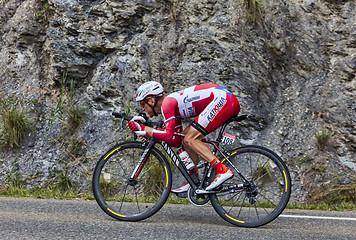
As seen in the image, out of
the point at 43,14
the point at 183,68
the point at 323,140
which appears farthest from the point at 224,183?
the point at 43,14

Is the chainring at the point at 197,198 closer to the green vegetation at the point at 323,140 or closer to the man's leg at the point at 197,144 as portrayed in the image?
the man's leg at the point at 197,144

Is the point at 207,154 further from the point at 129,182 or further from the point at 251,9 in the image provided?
the point at 251,9

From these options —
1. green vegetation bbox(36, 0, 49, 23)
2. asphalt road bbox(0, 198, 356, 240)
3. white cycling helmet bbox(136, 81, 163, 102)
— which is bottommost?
asphalt road bbox(0, 198, 356, 240)

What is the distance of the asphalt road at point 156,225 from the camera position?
4.10 metres

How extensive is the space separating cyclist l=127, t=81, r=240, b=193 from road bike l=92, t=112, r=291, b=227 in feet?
0.42

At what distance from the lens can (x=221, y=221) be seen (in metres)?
4.91

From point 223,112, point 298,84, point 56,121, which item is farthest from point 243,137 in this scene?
point 56,121

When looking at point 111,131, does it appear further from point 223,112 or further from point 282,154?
point 223,112

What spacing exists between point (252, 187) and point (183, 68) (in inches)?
183

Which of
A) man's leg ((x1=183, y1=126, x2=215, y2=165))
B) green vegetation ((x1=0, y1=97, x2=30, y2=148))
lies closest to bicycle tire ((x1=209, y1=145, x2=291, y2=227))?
man's leg ((x1=183, y1=126, x2=215, y2=165))

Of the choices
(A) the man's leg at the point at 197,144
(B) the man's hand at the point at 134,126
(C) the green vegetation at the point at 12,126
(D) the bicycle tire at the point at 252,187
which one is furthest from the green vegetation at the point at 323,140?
(C) the green vegetation at the point at 12,126

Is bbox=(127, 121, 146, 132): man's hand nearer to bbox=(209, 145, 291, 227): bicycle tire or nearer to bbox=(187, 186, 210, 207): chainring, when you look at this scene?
bbox=(187, 186, 210, 207): chainring

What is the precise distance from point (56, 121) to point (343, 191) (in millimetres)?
6339

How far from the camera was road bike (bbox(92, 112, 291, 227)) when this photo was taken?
15.5ft
